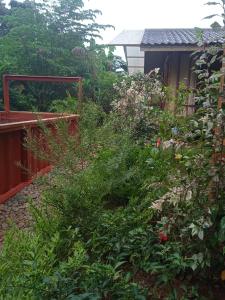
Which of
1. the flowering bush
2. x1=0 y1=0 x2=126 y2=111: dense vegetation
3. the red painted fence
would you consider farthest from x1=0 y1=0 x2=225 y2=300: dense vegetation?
x1=0 y1=0 x2=126 y2=111: dense vegetation

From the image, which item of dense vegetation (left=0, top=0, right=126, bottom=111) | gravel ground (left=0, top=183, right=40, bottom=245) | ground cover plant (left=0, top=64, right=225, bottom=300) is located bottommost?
gravel ground (left=0, top=183, right=40, bottom=245)

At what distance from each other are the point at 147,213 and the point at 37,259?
892 millimetres

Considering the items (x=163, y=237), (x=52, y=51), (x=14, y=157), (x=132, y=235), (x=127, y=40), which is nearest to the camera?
(x=163, y=237)

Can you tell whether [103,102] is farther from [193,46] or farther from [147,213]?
[147,213]

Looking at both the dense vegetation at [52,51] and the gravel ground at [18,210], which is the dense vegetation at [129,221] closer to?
the gravel ground at [18,210]

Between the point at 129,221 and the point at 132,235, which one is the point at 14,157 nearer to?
the point at 129,221

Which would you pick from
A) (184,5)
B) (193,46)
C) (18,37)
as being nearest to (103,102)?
(18,37)

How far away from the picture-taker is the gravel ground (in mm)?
3290

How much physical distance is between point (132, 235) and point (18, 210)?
1.85 m

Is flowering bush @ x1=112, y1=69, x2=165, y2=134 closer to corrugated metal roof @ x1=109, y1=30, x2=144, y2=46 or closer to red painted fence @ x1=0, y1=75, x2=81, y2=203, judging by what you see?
red painted fence @ x1=0, y1=75, x2=81, y2=203

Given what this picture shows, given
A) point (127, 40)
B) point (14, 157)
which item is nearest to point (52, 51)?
point (127, 40)

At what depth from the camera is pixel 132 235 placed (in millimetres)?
2266

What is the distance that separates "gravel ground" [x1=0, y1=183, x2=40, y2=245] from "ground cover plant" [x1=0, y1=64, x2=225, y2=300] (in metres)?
0.67

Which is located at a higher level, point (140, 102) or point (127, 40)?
point (127, 40)
